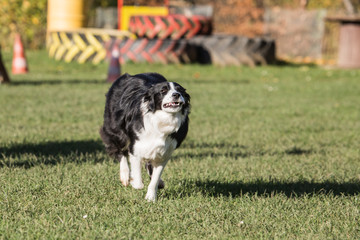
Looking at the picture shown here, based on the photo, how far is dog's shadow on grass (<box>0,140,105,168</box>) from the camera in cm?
579

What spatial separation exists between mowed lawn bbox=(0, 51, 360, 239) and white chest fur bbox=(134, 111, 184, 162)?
1.29 feet

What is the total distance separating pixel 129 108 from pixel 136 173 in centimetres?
53

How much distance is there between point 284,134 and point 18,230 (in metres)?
5.01

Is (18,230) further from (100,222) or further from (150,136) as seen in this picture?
(150,136)

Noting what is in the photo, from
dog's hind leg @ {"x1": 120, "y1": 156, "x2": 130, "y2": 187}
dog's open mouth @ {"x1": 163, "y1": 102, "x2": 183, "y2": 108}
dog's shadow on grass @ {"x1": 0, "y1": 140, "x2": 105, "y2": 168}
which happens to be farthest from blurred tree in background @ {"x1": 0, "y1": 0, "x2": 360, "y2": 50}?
dog's open mouth @ {"x1": 163, "y1": 102, "x2": 183, "y2": 108}

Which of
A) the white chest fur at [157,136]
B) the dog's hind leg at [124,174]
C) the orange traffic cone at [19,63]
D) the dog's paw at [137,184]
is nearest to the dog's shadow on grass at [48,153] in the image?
the dog's hind leg at [124,174]

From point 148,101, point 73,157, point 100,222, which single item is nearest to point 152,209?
point 100,222

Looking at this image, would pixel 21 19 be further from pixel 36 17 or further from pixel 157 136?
pixel 157 136

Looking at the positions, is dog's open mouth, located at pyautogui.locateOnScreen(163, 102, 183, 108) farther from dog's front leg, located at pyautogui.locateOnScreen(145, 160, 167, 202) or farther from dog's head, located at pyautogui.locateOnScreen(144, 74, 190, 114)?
dog's front leg, located at pyautogui.locateOnScreen(145, 160, 167, 202)

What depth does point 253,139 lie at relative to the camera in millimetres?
7586

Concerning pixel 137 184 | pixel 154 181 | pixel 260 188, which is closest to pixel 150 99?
pixel 154 181

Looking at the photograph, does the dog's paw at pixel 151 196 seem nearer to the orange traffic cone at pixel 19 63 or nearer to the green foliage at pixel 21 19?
the orange traffic cone at pixel 19 63

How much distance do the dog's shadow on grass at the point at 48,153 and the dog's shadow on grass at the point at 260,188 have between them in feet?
4.65

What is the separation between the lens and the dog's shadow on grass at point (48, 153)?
5.79 metres
